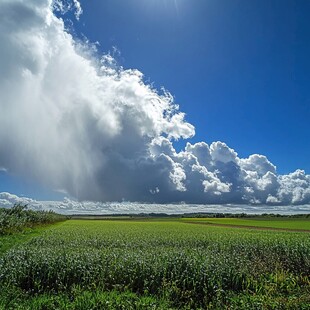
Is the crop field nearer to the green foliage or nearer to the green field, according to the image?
the green foliage

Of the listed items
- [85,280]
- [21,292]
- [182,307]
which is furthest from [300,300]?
[21,292]

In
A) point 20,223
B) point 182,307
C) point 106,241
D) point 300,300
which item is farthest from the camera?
point 20,223

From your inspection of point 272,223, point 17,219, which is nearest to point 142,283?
point 17,219

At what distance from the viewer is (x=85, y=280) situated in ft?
45.5

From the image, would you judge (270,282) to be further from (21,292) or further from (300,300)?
(21,292)

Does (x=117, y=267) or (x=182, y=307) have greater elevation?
(x=117, y=267)

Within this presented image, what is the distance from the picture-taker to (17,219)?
144 ft

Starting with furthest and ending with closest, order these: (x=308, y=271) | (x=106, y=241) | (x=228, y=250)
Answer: (x=106, y=241) < (x=228, y=250) < (x=308, y=271)

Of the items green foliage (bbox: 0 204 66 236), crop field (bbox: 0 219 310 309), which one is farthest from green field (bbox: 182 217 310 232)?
crop field (bbox: 0 219 310 309)

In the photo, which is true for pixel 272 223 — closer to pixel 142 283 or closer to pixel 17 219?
pixel 17 219

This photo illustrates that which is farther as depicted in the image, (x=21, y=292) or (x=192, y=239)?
(x=192, y=239)

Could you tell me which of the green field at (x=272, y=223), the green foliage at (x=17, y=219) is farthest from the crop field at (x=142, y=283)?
the green field at (x=272, y=223)

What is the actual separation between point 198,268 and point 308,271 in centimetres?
810

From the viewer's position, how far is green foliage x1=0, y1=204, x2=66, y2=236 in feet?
124
